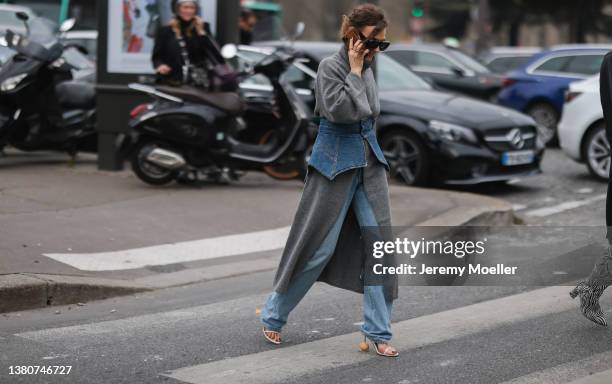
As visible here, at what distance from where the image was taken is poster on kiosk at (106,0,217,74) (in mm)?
12586

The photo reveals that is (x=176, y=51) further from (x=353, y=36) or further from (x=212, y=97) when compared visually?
(x=353, y=36)

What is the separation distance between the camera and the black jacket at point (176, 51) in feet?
38.7

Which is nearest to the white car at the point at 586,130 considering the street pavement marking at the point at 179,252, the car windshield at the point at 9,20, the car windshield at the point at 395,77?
the car windshield at the point at 395,77

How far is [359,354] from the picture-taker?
19.8 feet

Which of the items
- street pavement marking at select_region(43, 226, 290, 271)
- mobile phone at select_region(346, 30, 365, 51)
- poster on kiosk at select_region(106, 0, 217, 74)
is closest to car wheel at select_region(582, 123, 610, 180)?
poster on kiosk at select_region(106, 0, 217, 74)

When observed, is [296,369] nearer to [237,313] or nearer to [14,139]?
[237,313]

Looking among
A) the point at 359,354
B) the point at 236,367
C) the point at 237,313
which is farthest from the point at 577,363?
the point at 237,313

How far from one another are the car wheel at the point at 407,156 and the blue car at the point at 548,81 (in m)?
6.40

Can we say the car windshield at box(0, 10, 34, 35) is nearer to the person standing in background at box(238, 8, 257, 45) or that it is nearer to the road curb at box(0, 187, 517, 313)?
the person standing in background at box(238, 8, 257, 45)

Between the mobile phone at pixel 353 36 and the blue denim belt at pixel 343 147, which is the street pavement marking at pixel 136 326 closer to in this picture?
the blue denim belt at pixel 343 147

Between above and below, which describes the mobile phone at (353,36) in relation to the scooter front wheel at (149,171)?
above

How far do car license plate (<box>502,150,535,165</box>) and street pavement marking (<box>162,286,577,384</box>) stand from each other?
503 centimetres

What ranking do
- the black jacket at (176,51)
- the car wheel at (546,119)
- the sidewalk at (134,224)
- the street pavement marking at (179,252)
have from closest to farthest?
1. the sidewalk at (134,224)
2. the street pavement marking at (179,252)
3. the black jacket at (176,51)
4. the car wheel at (546,119)

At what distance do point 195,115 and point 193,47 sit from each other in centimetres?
82
